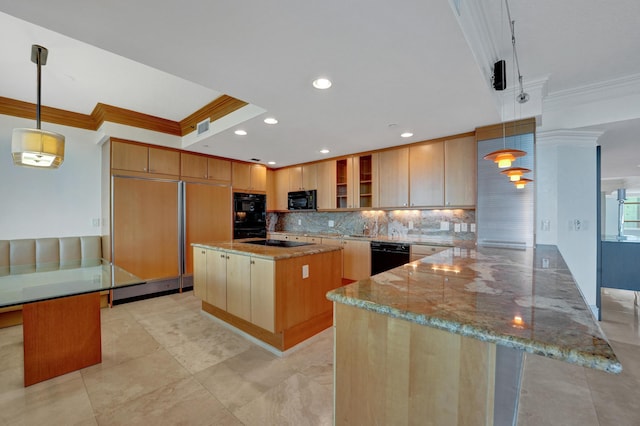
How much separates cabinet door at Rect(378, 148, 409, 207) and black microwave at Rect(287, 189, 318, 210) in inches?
55.8

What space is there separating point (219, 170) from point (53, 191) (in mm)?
2237

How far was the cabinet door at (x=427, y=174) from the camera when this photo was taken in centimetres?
364

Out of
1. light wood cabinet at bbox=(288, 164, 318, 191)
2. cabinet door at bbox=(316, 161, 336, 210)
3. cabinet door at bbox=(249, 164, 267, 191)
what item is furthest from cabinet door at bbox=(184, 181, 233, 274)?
cabinet door at bbox=(316, 161, 336, 210)

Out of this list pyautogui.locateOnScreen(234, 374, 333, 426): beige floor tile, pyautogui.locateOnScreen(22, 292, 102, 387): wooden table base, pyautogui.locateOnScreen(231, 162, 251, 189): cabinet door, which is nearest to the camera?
pyautogui.locateOnScreen(234, 374, 333, 426): beige floor tile

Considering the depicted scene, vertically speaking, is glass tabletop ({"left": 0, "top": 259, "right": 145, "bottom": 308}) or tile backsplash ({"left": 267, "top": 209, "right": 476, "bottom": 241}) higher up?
tile backsplash ({"left": 267, "top": 209, "right": 476, "bottom": 241})

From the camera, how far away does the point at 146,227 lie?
13.0 ft

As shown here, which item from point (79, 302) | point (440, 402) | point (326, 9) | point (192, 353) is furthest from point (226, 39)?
point (192, 353)

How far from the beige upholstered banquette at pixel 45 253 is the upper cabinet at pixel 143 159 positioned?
1157 mm

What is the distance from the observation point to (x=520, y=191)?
2.89 m

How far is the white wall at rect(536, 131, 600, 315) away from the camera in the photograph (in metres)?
3.10

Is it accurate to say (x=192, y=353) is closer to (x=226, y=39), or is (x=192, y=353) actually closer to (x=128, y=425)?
(x=128, y=425)

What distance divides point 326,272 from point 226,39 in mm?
2170

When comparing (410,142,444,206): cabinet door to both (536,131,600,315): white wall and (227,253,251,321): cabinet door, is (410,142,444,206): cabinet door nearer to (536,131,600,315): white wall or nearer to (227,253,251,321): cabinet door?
(536,131,600,315): white wall

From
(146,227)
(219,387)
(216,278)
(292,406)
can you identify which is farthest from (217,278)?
(146,227)
